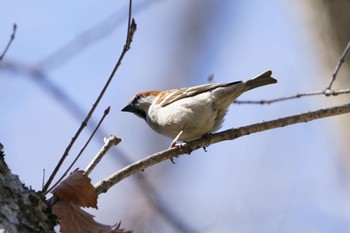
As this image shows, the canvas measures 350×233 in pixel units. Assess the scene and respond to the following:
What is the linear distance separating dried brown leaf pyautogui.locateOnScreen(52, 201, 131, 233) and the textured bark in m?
0.14

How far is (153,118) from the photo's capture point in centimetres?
461

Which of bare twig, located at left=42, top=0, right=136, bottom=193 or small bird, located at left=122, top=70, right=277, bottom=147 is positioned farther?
small bird, located at left=122, top=70, right=277, bottom=147

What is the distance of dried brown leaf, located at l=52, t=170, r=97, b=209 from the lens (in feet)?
7.38

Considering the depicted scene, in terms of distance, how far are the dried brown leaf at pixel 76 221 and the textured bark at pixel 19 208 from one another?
0.46 ft

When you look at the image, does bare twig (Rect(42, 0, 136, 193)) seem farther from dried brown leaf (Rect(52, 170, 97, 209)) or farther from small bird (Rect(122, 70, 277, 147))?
small bird (Rect(122, 70, 277, 147))

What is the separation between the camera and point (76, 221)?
214cm

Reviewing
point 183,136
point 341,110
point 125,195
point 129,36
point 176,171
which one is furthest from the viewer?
point 176,171

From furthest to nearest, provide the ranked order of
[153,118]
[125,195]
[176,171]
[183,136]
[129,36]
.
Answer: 1. [176,171]
2. [125,195]
3. [153,118]
4. [183,136]
5. [129,36]

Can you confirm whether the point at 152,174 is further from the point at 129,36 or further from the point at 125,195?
the point at 129,36

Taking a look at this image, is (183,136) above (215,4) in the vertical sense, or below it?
below

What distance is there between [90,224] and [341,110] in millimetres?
1356

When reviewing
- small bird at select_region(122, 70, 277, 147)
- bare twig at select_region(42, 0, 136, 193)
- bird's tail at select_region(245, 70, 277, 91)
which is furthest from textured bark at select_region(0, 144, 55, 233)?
bird's tail at select_region(245, 70, 277, 91)

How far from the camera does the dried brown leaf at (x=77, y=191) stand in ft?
7.38

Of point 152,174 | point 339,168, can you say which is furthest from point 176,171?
point 339,168
